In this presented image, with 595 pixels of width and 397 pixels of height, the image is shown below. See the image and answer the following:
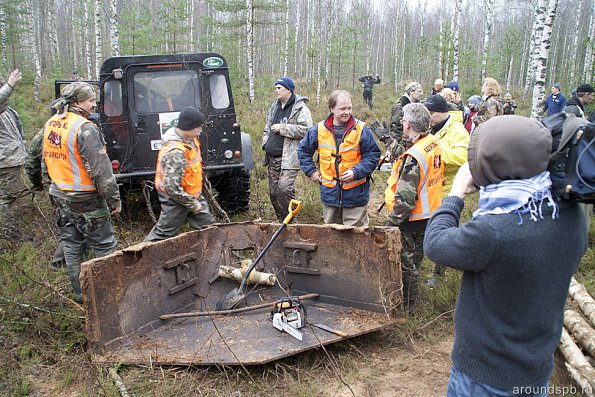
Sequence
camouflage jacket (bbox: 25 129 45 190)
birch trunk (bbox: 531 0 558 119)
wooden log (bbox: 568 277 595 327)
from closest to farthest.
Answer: wooden log (bbox: 568 277 595 327) → camouflage jacket (bbox: 25 129 45 190) → birch trunk (bbox: 531 0 558 119)

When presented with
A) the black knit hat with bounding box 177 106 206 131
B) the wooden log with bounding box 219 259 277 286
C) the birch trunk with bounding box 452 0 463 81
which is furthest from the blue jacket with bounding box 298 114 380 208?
the birch trunk with bounding box 452 0 463 81

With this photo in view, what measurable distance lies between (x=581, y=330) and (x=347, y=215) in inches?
90.1

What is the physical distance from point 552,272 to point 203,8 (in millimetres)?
50716

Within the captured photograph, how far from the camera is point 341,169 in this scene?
15.9ft

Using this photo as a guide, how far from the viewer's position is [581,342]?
11.6 ft

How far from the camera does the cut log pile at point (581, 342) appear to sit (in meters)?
3.08

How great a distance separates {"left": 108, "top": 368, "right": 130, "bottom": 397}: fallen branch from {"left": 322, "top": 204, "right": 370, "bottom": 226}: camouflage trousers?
2575 mm

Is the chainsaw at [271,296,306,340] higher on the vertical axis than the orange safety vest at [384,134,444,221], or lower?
lower

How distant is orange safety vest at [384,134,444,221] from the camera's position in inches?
155

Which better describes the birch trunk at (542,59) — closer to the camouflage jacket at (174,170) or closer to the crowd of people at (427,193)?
the crowd of people at (427,193)

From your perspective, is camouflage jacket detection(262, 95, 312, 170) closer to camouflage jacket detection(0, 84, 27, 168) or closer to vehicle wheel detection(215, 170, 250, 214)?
vehicle wheel detection(215, 170, 250, 214)

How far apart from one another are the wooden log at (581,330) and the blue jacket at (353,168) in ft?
6.74

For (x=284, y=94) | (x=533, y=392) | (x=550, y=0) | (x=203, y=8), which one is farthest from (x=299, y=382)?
(x=203, y=8)

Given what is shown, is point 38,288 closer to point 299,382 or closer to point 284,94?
point 299,382
